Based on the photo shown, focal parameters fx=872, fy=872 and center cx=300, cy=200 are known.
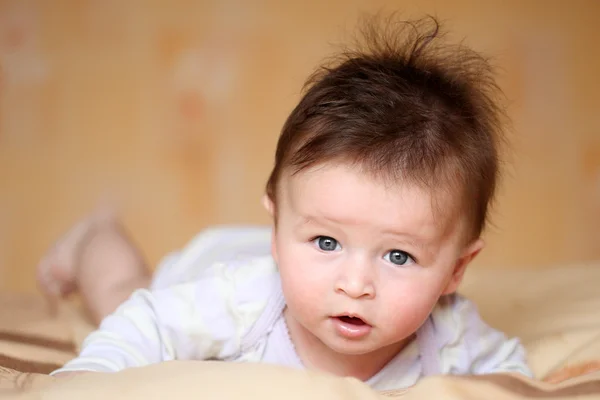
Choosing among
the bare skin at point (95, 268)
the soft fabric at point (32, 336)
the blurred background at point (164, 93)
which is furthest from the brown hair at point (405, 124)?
the blurred background at point (164, 93)

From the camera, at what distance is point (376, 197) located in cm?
110

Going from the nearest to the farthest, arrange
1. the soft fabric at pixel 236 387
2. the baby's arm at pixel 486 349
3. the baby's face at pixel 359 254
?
the soft fabric at pixel 236 387 < the baby's face at pixel 359 254 < the baby's arm at pixel 486 349

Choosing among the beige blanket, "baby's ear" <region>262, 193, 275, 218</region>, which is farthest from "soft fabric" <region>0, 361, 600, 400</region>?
"baby's ear" <region>262, 193, 275, 218</region>

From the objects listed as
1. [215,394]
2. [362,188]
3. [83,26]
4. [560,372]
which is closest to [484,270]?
[560,372]

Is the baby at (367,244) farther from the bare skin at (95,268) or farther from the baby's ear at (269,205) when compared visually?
the bare skin at (95,268)

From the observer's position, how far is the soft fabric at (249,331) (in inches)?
50.4

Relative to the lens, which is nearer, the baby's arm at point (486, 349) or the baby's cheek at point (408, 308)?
the baby's cheek at point (408, 308)

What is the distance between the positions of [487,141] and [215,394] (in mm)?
560

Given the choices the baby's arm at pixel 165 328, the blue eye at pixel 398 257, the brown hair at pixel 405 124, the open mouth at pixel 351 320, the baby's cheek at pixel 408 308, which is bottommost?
the baby's arm at pixel 165 328

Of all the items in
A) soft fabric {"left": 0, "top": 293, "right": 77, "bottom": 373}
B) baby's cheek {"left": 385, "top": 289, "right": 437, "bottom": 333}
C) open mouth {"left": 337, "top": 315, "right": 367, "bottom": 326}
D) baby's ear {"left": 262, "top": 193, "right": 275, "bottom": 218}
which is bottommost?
soft fabric {"left": 0, "top": 293, "right": 77, "bottom": 373}

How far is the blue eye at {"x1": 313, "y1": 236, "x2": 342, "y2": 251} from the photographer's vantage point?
1.13m

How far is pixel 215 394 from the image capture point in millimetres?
898

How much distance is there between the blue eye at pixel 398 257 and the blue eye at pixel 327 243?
0.21ft

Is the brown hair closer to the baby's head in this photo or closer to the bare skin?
the baby's head
